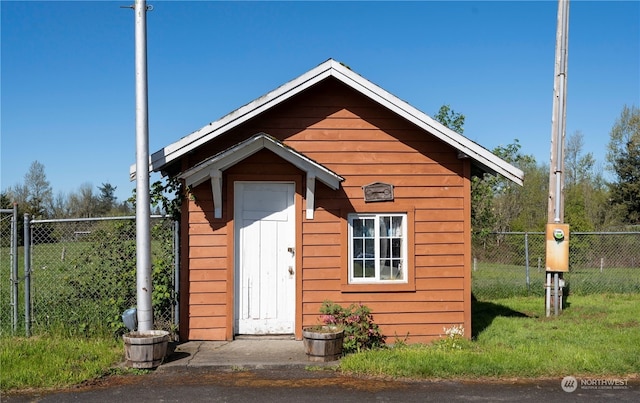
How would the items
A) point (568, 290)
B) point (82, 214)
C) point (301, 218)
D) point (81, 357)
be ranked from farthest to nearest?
point (82, 214)
point (568, 290)
point (301, 218)
point (81, 357)

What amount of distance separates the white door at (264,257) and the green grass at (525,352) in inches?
69.0

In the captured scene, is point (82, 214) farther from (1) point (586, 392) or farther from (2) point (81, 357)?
(1) point (586, 392)

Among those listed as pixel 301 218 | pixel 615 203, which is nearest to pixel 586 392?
pixel 301 218

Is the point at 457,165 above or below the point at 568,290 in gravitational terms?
above

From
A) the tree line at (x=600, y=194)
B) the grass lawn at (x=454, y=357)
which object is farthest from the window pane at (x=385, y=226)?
the tree line at (x=600, y=194)

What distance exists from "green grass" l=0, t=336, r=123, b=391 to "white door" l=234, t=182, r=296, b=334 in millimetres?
1998

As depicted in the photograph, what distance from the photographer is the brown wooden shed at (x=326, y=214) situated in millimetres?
8836

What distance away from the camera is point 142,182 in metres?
7.83

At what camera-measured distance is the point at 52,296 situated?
348 inches

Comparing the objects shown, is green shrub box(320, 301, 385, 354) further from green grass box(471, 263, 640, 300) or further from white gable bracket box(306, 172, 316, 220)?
green grass box(471, 263, 640, 300)

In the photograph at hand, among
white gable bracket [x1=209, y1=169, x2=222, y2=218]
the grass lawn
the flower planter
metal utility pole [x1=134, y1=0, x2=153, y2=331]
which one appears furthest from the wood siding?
the flower planter

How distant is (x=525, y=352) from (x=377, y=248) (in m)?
2.63

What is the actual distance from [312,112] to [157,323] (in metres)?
4.05

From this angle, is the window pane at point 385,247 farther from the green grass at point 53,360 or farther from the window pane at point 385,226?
the green grass at point 53,360
